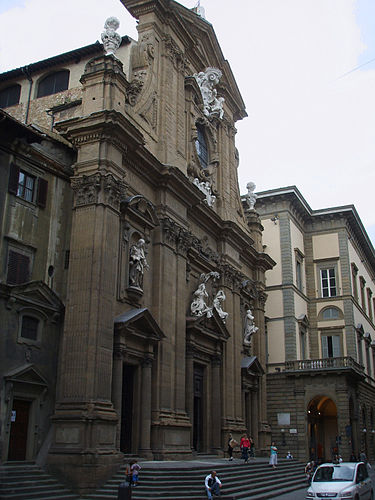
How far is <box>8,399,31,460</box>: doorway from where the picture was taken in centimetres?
1819

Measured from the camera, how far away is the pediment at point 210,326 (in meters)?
26.9

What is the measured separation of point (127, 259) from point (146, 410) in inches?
233

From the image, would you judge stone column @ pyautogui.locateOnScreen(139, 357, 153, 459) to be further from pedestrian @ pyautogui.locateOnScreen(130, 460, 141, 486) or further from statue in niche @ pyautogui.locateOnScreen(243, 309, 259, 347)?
statue in niche @ pyautogui.locateOnScreen(243, 309, 259, 347)

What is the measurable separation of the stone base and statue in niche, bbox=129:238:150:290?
266 inches

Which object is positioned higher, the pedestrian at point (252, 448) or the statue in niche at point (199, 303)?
the statue in niche at point (199, 303)

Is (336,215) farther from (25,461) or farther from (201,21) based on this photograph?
(25,461)

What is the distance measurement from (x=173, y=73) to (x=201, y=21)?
17.6 ft

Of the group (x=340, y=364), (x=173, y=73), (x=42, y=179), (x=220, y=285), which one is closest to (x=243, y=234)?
(x=220, y=285)

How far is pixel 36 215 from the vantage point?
20.5 metres

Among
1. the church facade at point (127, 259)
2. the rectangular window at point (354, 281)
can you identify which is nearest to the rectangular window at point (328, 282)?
the rectangular window at point (354, 281)

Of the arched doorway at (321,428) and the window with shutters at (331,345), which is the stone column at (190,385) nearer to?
the arched doorway at (321,428)

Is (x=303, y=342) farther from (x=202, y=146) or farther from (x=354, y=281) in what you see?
(x=202, y=146)

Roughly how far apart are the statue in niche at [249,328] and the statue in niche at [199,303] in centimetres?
731

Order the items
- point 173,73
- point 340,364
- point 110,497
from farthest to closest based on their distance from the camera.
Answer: point 340,364 → point 173,73 → point 110,497
